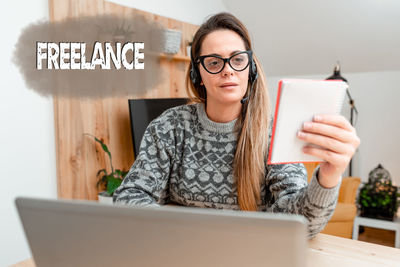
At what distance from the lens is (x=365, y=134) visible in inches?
146

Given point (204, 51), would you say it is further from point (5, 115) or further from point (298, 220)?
point (5, 115)

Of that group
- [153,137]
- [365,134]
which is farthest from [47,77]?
[365,134]

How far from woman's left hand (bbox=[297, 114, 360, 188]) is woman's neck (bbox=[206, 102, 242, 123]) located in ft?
1.53

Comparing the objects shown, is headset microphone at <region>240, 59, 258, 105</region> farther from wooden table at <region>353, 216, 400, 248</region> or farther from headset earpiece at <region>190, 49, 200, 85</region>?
wooden table at <region>353, 216, 400, 248</region>

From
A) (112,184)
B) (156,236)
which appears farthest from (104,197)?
(156,236)

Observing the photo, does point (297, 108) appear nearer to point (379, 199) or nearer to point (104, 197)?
point (104, 197)

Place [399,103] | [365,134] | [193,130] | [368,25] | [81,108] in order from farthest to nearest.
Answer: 1. [365,134]
2. [399,103]
3. [368,25]
4. [81,108]
5. [193,130]

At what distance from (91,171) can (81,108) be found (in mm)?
435

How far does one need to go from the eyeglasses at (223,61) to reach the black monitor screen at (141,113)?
1480 millimetres

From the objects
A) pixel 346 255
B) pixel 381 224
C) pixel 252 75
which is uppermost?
pixel 252 75

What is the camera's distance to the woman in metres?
1.06

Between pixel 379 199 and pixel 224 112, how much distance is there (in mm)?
2173

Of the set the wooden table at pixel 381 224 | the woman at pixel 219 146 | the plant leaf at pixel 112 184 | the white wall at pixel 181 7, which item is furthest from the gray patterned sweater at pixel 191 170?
the wooden table at pixel 381 224

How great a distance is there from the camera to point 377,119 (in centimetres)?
362
